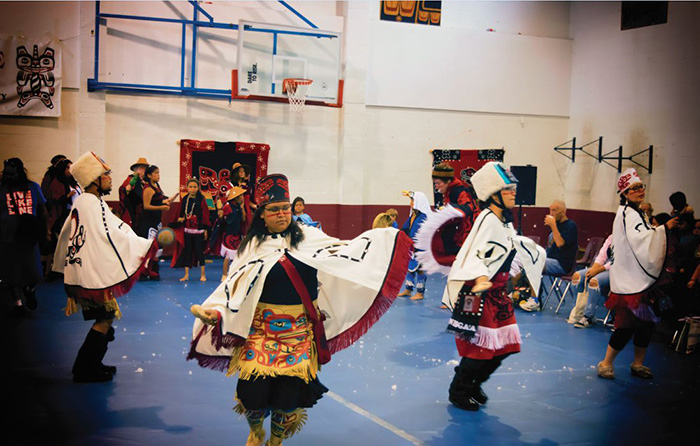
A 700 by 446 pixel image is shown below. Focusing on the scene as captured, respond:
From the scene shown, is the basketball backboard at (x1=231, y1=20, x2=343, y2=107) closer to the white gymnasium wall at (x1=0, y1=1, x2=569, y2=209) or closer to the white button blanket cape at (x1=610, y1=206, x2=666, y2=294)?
the white gymnasium wall at (x1=0, y1=1, x2=569, y2=209)

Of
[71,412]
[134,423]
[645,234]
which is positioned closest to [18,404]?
[71,412]

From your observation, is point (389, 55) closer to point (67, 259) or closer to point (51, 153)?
point (51, 153)

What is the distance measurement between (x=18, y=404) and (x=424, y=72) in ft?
33.0

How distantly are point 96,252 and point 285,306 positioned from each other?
2106 mm

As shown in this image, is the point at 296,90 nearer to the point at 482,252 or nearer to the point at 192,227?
the point at 192,227

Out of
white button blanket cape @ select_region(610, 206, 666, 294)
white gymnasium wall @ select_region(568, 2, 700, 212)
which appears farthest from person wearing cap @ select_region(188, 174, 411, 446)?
white gymnasium wall @ select_region(568, 2, 700, 212)

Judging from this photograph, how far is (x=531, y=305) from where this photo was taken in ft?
27.9

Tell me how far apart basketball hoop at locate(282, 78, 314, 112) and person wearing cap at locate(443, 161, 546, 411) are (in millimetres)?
7688

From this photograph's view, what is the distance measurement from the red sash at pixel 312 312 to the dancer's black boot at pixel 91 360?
2.28m

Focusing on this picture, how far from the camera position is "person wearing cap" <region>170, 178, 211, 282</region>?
974cm

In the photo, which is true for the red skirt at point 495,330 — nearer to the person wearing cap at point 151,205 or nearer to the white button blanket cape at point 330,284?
the white button blanket cape at point 330,284

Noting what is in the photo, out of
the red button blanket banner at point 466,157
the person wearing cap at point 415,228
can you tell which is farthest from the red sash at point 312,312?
the red button blanket banner at point 466,157

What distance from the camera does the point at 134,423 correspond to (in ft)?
14.3

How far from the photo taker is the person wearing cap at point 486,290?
459 centimetres
